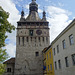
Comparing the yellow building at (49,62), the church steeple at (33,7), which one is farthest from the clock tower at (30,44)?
the yellow building at (49,62)

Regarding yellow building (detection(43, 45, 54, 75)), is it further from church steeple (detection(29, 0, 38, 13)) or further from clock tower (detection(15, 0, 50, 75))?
church steeple (detection(29, 0, 38, 13))

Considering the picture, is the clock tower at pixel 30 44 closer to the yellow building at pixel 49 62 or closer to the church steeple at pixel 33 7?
the church steeple at pixel 33 7

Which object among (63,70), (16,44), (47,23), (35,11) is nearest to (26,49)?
(16,44)

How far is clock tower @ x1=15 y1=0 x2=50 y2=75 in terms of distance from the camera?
34.2 m

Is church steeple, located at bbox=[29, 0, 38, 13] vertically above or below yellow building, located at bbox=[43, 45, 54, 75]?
above

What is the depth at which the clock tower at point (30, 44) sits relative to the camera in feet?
112

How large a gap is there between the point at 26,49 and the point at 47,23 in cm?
1178

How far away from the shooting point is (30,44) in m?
36.7

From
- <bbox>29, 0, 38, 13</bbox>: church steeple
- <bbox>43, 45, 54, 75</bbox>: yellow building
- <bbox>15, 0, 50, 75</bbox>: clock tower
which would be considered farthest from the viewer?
<bbox>29, 0, 38, 13</bbox>: church steeple

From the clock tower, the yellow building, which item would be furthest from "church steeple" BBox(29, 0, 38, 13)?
the yellow building

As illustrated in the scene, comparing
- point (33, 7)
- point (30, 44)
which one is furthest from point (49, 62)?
point (33, 7)

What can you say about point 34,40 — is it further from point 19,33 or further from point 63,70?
point 63,70

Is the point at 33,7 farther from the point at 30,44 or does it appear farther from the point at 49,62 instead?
the point at 49,62

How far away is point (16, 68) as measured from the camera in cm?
3391
